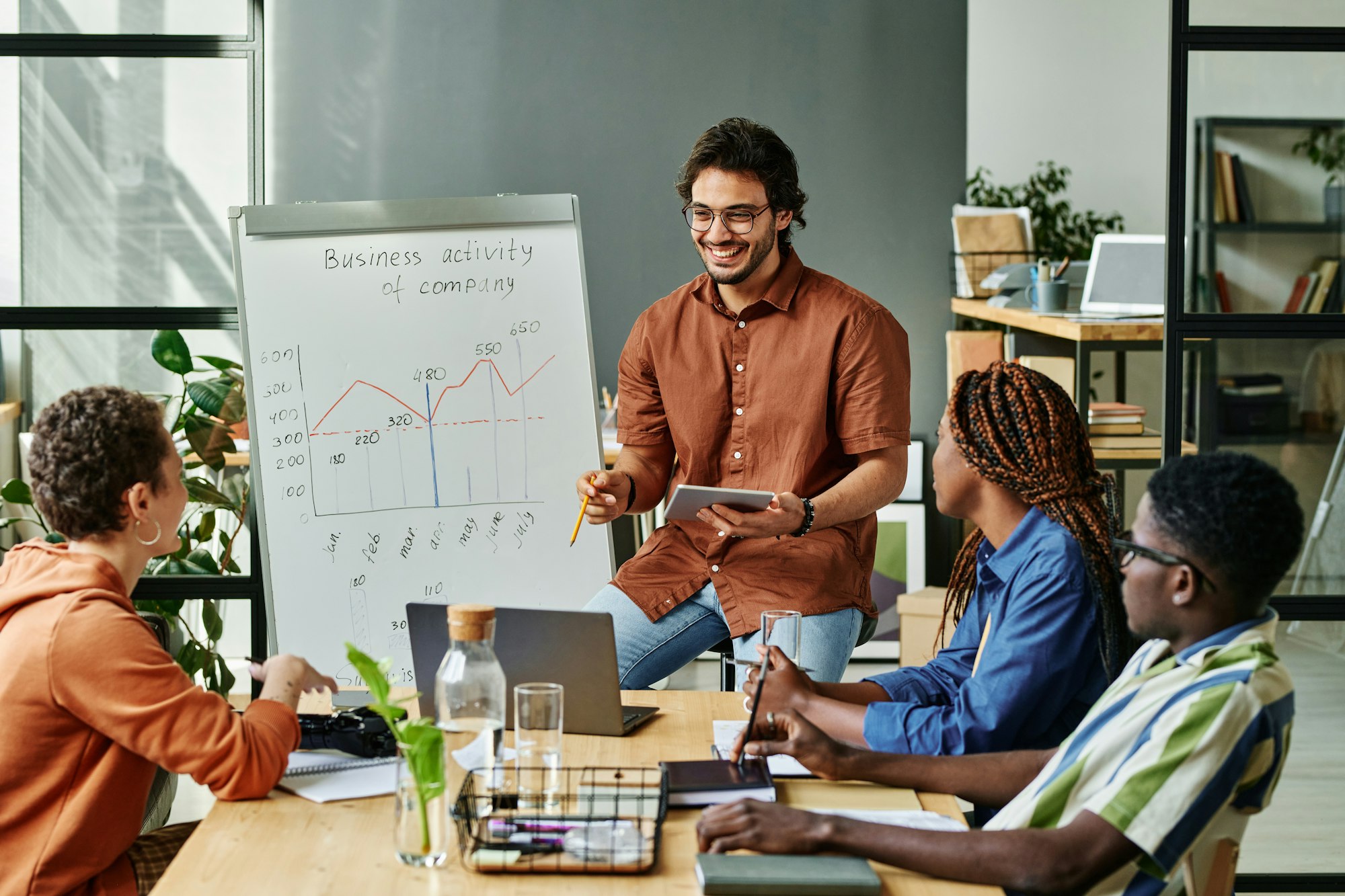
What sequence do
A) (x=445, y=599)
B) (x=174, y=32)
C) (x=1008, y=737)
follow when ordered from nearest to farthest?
(x=1008, y=737) < (x=445, y=599) < (x=174, y=32)

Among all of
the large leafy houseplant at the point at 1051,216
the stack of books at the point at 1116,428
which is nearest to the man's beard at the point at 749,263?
the stack of books at the point at 1116,428

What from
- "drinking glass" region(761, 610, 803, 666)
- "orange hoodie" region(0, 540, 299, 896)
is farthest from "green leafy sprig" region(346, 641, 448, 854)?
"drinking glass" region(761, 610, 803, 666)

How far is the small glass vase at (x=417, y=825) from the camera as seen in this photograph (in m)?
1.14

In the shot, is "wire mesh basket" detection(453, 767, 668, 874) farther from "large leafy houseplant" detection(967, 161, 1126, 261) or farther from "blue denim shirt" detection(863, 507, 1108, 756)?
"large leafy houseplant" detection(967, 161, 1126, 261)

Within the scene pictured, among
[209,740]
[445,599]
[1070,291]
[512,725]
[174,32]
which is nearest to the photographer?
[209,740]

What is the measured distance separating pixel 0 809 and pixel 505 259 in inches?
57.2

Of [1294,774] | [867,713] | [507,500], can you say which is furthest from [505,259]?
[1294,774]

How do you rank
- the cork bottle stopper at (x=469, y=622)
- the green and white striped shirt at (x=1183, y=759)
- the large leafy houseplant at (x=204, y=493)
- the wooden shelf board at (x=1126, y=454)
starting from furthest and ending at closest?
the wooden shelf board at (x=1126, y=454)
the large leafy houseplant at (x=204, y=493)
the cork bottle stopper at (x=469, y=622)
the green and white striped shirt at (x=1183, y=759)

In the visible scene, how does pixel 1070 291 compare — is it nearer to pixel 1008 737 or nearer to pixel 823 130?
pixel 823 130

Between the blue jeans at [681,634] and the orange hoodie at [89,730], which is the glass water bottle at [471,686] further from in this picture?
the blue jeans at [681,634]

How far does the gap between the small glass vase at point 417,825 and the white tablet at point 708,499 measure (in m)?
0.82

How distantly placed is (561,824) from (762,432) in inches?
47.5

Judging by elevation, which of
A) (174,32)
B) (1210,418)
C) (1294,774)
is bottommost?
(1294,774)

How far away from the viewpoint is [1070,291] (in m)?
4.26
